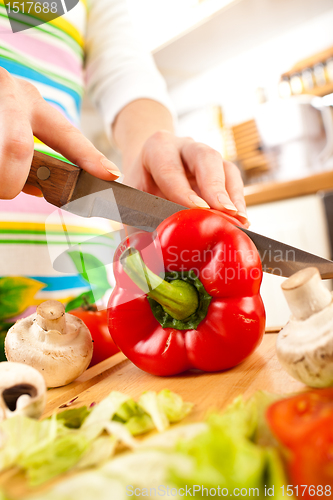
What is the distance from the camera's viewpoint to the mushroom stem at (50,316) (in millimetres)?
602

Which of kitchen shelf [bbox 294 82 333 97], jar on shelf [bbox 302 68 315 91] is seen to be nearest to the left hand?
kitchen shelf [bbox 294 82 333 97]

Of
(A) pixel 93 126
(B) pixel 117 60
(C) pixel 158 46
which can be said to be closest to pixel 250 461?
(B) pixel 117 60

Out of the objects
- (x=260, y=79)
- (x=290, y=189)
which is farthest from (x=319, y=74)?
(x=290, y=189)

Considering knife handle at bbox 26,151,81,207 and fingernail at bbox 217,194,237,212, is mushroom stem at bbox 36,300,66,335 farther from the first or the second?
fingernail at bbox 217,194,237,212

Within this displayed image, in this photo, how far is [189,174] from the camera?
3.19 ft

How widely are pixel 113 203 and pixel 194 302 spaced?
231 mm

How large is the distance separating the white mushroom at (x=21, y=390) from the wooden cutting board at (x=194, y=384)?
11cm

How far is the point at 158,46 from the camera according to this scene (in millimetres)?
2773

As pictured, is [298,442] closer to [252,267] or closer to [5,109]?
[252,267]

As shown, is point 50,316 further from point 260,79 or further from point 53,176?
point 260,79

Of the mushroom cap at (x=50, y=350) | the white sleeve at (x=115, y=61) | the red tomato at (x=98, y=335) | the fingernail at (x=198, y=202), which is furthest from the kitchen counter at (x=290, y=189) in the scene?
the mushroom cap at (x=50, y=350)

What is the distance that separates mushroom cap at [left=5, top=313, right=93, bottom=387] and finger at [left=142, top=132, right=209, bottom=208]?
1.05 ft

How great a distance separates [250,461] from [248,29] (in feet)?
9.72

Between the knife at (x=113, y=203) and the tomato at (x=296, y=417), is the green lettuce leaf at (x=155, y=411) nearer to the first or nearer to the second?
the tomato at (x=296, y=417)
